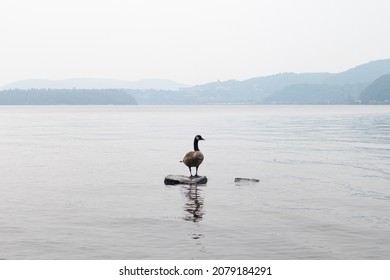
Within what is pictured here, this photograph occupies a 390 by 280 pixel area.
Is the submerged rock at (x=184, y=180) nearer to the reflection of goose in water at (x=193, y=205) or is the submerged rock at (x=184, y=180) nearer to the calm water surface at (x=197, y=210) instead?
the reflection of goose in water at (x=193, y=205)

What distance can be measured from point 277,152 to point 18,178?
27219 millimetres

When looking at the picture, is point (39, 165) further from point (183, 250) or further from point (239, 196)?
point (183, 250)

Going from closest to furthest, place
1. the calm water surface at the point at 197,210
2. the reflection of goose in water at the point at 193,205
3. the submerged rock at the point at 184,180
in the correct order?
the calm water surface at the point at 197,210 → the reflection of goose in water at the point at 193,205 → the submerged rock at the point at 184,180

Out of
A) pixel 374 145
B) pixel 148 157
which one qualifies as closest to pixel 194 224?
pixel 148 157

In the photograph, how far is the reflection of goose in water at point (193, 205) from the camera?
913 inches

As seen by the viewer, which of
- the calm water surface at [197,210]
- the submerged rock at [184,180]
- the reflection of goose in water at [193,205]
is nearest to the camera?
the calm water surface at [197,210]

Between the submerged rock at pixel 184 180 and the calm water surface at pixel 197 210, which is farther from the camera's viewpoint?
the submerged rock at pixel 184 180

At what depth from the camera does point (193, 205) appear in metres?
25.7

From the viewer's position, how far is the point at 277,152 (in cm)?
5431

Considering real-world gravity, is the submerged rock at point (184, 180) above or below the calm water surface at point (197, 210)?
above

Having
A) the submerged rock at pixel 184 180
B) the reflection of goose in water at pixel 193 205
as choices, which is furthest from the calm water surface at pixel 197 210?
the submerged rock at pixel 184 180

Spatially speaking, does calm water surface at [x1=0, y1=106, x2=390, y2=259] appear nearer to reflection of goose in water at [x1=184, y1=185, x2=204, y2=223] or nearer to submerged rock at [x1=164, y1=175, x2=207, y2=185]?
reflection of goose in water at [x1=184, y1=185, x2=204, y2=223]

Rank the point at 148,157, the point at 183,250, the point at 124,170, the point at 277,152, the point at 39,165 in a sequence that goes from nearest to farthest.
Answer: the point at 183,250
the point at 124,170
the point at 39,165
the point at 148,157
the point at 277,152

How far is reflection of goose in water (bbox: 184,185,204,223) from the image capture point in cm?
2319
